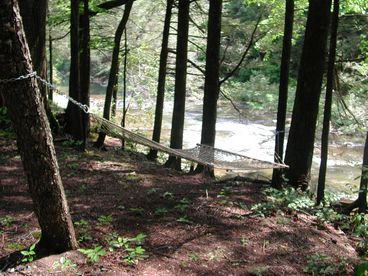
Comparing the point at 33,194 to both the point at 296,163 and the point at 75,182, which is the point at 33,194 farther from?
the point at 296,163

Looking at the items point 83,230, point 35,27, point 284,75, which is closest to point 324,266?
point 83,230

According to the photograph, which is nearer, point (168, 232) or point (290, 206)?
point (168, 232)

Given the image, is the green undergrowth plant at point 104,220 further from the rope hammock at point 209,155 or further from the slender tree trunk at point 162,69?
the slender tree trunk at point 162,69

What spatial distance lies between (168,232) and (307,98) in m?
2.88

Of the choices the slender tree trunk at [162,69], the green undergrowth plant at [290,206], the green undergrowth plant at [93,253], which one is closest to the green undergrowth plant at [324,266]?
the green undergrowth plant at [290,206]

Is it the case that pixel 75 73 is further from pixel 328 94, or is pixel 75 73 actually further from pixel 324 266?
pixel 324 266

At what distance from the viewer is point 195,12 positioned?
30.6 feet

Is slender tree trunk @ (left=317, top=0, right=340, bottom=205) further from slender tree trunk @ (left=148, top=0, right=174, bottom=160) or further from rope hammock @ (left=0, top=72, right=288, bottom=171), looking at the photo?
slender tree trunk @ (left=148, top=0, right=174, bottom=160)

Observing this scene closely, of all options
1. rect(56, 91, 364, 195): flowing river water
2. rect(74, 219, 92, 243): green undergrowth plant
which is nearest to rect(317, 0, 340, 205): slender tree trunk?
rect(74, 219, 92, 243): green undergrowth plant

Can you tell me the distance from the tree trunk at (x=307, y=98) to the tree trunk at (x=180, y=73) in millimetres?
2577

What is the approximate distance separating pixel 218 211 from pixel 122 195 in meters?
1.07

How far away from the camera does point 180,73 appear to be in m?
7.43

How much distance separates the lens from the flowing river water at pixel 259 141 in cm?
1150

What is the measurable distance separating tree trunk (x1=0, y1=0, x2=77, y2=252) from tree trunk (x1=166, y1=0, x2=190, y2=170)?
5069 mm
